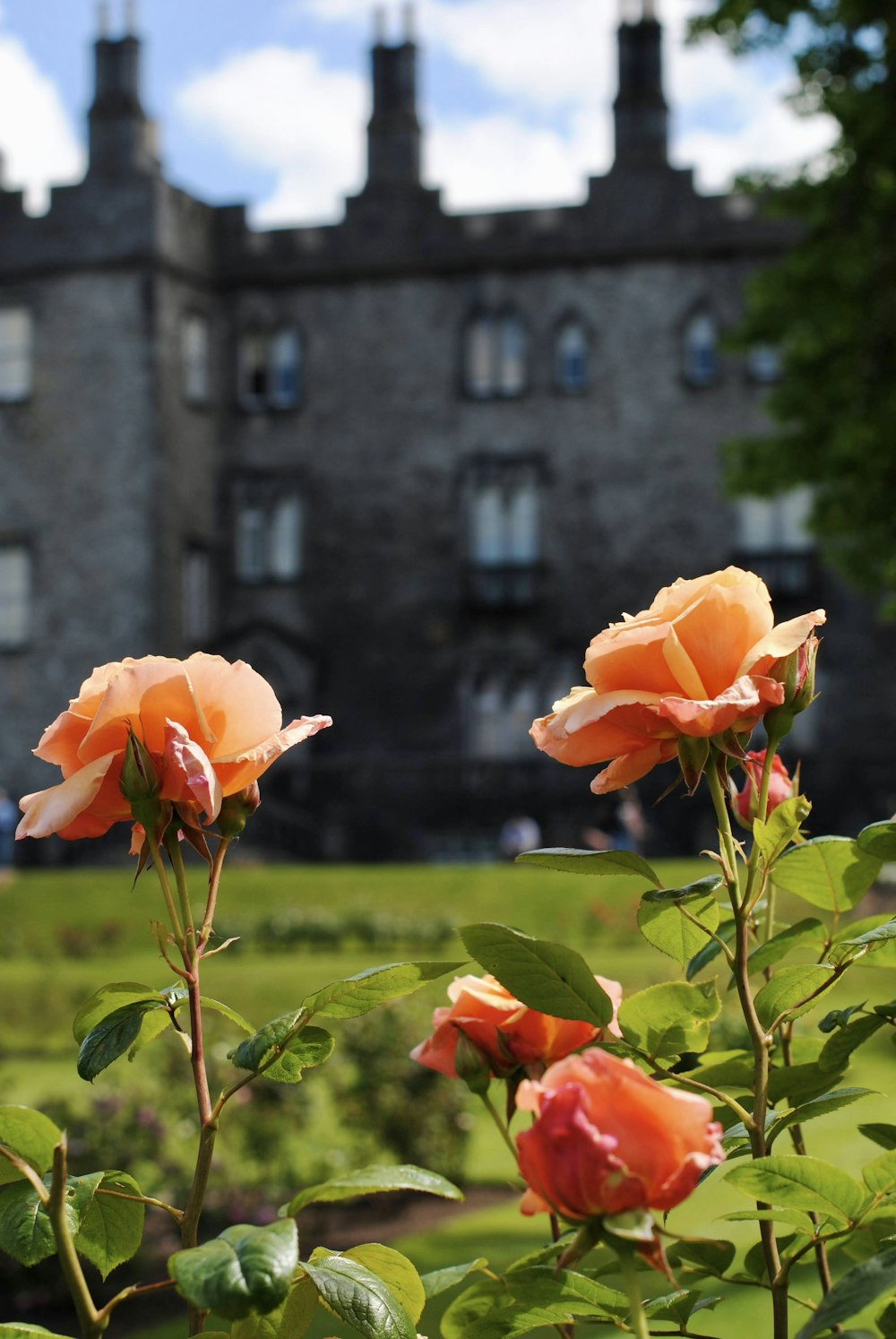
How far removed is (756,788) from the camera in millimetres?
1536

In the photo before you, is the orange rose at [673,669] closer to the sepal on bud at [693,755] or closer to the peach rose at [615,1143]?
the sepal on bud at [693,755]

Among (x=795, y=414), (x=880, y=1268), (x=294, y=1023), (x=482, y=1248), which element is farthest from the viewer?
(x=795, y=414)

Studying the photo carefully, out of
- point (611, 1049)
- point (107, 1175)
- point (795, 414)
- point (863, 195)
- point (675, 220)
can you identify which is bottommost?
point (107, 1175)

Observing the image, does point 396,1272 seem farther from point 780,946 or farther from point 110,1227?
point 780,946

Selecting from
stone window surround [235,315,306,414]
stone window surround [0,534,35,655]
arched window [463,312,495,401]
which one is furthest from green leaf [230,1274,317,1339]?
stone window surround [235,315,306,414]

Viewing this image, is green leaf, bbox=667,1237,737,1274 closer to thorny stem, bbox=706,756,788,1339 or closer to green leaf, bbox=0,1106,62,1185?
thorny stem, bbox=706,756,788,1339

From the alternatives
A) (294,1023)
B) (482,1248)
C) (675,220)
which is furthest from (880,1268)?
(675,220)

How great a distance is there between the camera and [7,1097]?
29.8 feet

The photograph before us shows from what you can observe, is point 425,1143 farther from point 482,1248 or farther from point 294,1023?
point 294,1023

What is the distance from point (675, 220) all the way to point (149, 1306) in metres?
23.5

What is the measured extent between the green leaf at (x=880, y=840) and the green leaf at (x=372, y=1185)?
45cm

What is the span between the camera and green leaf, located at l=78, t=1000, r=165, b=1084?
1345 millimetres

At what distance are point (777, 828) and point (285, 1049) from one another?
17.3 inches

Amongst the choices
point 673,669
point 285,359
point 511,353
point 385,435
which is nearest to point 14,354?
point 285,359
